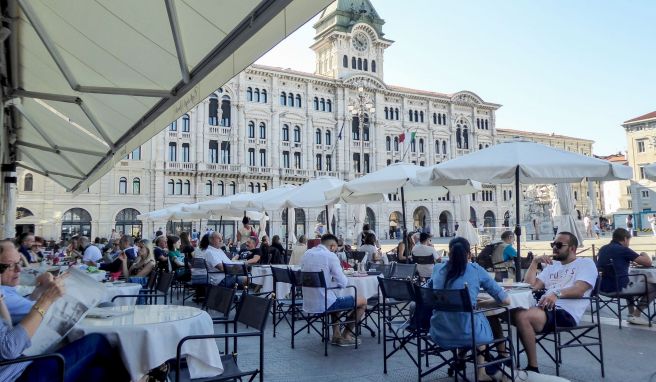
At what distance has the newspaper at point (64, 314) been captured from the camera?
2762 mm

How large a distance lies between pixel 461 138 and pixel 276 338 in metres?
54.3

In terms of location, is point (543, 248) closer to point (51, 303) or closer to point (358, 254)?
point (358, 254)

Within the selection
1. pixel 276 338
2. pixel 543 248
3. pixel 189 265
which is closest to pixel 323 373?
pixel 276 338

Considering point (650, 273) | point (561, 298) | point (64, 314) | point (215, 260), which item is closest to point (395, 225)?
→ point (215, 260)

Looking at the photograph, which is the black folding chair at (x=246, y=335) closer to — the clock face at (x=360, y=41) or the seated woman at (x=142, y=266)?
the seated woman at (x=142, y=266)

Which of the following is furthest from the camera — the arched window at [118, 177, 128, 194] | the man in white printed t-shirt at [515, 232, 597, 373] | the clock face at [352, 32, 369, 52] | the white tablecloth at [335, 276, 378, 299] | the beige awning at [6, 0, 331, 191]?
the clock face at [352, 32, 369, 52]

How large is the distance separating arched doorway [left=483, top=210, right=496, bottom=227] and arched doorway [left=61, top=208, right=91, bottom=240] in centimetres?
4361

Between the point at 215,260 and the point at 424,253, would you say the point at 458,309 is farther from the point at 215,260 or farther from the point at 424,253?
the point at 215,260

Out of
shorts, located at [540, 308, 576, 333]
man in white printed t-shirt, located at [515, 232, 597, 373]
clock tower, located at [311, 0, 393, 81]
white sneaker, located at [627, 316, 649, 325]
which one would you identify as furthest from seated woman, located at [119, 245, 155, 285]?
clock tower, located at [311, 0, 393, 81]

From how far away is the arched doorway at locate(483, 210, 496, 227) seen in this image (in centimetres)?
5912

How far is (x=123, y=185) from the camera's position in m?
38.9

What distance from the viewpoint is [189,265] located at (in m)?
9.94

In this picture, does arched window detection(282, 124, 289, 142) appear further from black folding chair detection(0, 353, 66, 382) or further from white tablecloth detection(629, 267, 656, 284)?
black folding chair detection(0, 353, 66, 382)

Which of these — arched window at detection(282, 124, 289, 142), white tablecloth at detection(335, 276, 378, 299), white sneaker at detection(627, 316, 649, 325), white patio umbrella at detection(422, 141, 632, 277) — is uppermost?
arched window at detection(282, 124, 289, 142)
